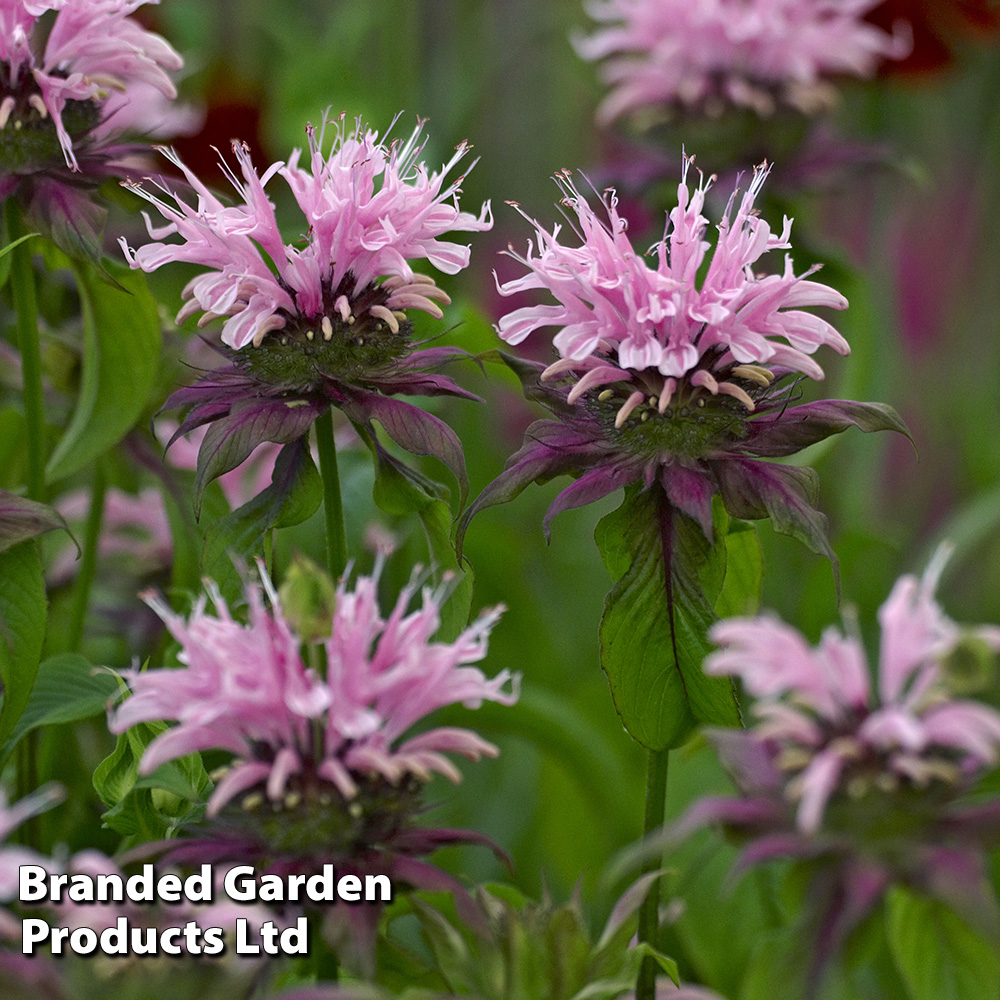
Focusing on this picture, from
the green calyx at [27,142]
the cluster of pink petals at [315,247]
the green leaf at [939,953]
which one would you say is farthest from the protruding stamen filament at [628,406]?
the green calyx at [27,142]

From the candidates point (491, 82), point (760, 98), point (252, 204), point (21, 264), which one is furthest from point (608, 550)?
point (491, 82)

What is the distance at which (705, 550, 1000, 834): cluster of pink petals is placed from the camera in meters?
0.37

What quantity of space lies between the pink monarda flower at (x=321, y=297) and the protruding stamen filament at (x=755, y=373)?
0.40ft

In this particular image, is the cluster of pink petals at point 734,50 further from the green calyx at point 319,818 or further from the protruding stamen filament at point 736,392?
the green calyx at point 319,818

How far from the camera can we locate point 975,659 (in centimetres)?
37

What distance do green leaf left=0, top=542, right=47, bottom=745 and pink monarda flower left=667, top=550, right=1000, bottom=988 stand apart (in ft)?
0.98

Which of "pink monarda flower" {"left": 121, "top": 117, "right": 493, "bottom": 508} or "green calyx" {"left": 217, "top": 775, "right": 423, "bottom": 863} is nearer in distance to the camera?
"green calyx" {"left": 217, "top": 775, "right": 423, "bottom": 863}

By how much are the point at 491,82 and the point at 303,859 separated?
138 cm

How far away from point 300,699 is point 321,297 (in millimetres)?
216

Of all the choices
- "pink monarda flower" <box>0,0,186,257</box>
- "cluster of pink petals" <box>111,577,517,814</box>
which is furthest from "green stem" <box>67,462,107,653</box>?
"cluster of pink petals" <box>111,577,517,814</box>

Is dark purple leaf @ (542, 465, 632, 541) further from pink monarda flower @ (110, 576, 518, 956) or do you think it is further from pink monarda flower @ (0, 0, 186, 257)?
pink monarda flower @ (0, 0, 186, 257)

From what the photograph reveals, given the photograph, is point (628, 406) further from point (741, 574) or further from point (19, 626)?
point (19, 626)

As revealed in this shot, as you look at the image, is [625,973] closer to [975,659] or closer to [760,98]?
[975,659]

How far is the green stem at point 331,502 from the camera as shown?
571mm
